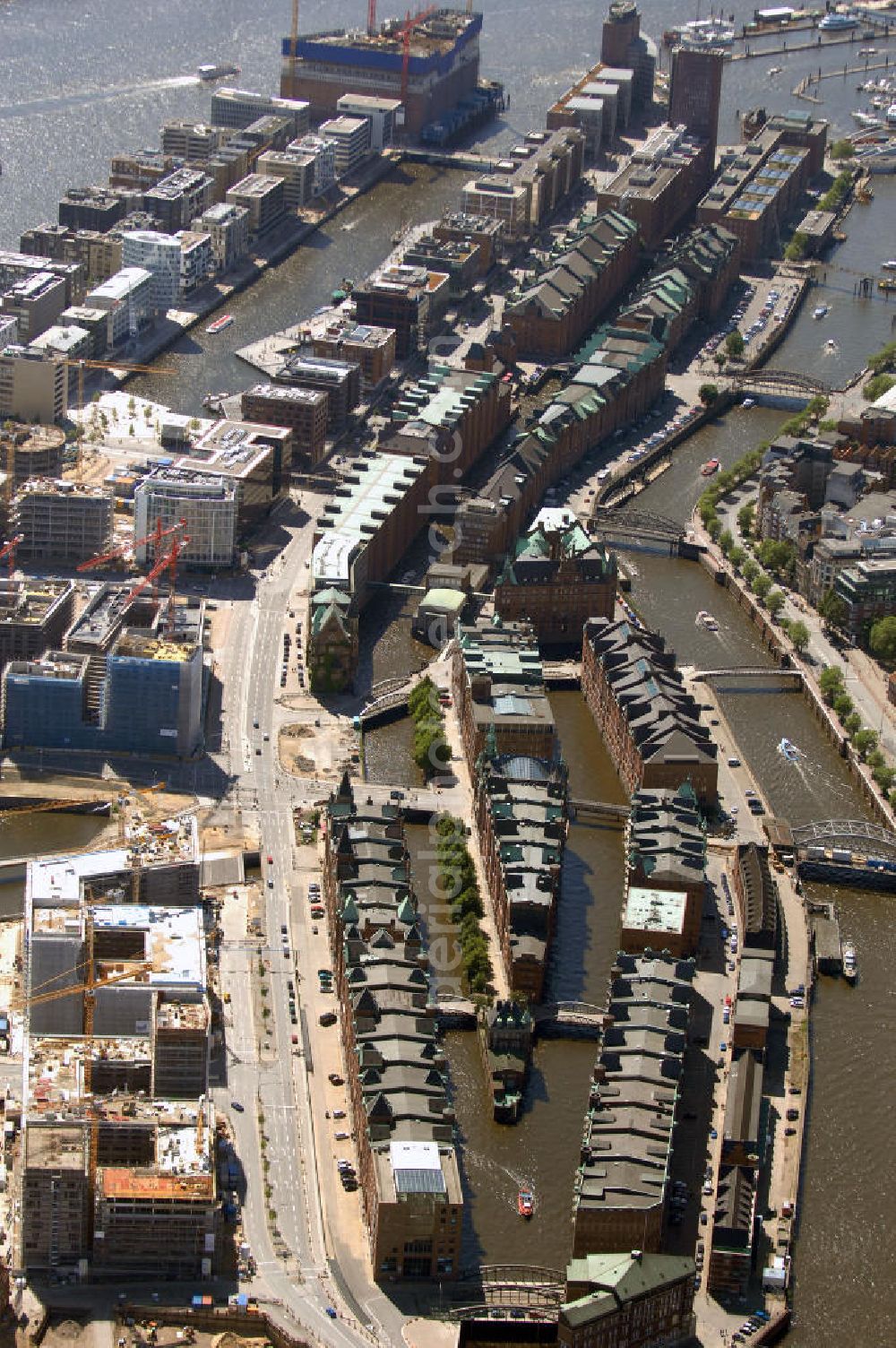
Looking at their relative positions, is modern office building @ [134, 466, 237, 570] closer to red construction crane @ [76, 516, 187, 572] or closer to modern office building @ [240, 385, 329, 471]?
red construction crane @ [76, 516, 187, 572]

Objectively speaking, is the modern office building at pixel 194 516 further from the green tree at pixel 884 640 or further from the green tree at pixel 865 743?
the green tree at pixel 865 743

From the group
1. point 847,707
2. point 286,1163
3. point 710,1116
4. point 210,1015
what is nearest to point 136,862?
point 210,1015

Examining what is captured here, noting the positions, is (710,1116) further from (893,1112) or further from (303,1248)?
(303,1248)

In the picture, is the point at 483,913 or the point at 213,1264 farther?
the point at 483,913

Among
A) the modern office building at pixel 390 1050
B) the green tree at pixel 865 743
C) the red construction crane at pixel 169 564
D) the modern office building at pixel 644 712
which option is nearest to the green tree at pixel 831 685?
the green tree at pixel 865 743

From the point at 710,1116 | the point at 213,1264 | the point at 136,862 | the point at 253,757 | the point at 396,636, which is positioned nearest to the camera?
the point at 213,1264

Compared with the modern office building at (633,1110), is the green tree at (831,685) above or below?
above
